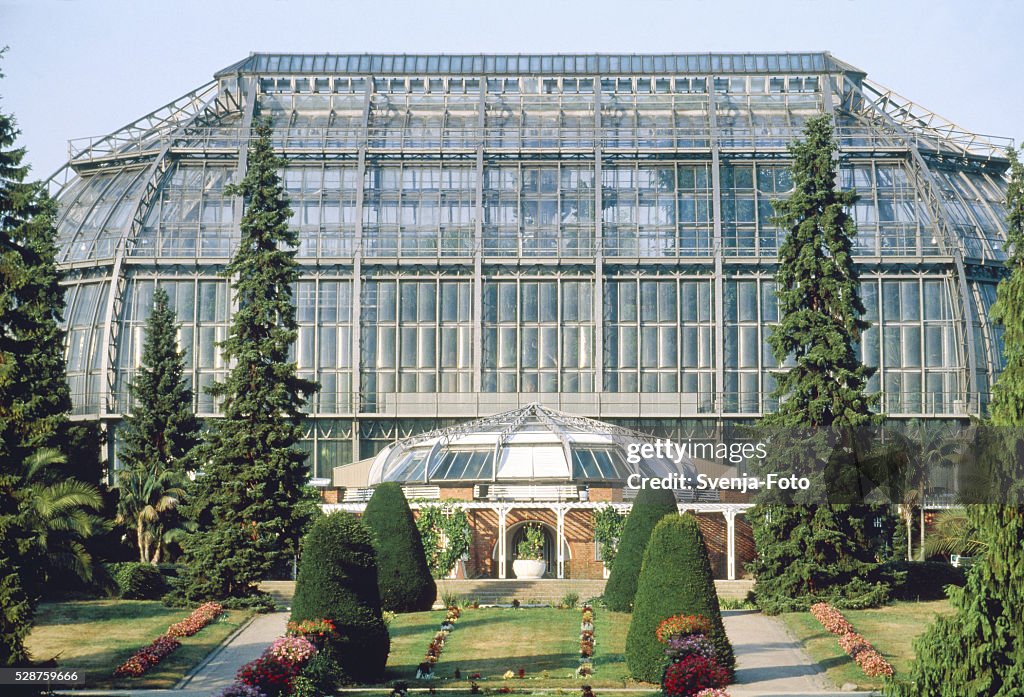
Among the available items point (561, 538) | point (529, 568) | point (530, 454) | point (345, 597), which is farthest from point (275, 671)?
point (530, 454)

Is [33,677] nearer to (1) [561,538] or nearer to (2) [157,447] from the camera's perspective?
(1) [561,538]

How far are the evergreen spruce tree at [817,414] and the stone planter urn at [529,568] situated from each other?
8.73 metres

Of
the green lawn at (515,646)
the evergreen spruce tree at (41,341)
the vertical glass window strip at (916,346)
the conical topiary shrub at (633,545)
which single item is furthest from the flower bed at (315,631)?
the vertical glass window strip at (916,346)

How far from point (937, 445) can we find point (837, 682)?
3002 centimetres

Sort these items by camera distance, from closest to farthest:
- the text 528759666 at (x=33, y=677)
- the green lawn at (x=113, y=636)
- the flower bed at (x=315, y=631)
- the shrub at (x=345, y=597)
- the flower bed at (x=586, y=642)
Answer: the text 528759666 at (x=33, y=677), the flower bed at (x=315, y=631), the shrub at (x=345, y=597), the flower bed at (x=586, y=642), the green lawn at (x=113, y=636)

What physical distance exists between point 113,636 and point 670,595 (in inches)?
594

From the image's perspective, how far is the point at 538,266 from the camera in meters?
70.4

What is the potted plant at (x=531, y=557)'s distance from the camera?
53219mm

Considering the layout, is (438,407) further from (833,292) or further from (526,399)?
(833,292)

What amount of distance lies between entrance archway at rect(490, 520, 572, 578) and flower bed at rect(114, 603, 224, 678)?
1331 cm

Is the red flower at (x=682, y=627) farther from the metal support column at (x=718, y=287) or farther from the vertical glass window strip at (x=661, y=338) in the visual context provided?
the vertical glass window strip at (x=661, y=338)

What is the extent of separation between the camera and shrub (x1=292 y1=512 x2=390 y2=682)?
3256 centimetres

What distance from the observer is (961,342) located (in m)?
68.6

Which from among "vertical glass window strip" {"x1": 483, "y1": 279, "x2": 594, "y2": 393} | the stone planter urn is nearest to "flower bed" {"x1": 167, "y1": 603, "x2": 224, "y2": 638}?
the stone planter urn
